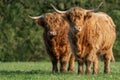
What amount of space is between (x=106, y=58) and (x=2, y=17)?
16.8 m

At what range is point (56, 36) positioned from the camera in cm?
1606

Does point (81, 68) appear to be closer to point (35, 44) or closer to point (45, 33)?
point (45, 33)

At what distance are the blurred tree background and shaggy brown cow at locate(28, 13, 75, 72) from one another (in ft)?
52.3

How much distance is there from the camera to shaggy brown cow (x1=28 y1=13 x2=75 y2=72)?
628 inches

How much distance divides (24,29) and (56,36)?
16.8 m

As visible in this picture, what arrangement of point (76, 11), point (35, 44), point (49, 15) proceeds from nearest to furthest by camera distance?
1. point (76, 11)
2. point (49, 15)
3. point (35, 44)

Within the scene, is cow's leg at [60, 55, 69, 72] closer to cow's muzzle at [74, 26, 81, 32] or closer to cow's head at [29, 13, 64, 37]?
cow's head at [29, 13, 64, 37]

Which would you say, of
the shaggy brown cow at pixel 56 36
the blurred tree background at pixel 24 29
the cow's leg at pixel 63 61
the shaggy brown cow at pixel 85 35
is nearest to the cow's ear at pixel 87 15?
the shaggy brown cow at pixel 85 35

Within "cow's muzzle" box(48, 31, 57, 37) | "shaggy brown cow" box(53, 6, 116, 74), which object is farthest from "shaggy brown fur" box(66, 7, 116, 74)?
"cow's muzzle" box(48, 31, 57, 37)

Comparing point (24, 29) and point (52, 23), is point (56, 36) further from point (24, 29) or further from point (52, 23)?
point (24, 29)

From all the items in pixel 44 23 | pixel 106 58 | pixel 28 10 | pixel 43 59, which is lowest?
pixel 43 59

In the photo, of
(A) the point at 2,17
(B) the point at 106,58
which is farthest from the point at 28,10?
(B) the point at 106,58

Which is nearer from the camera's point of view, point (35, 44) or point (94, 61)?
point (94, 61)

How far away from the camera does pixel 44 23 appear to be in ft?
53.0
